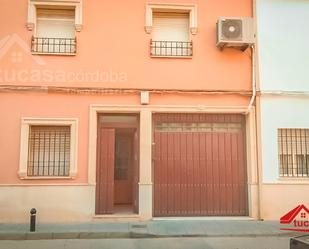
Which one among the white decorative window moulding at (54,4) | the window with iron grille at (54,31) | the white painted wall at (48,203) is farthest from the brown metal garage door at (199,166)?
the white decorative window moulding at (54,4)

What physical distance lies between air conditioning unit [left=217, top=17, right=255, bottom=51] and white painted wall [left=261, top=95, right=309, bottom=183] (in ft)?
5.31

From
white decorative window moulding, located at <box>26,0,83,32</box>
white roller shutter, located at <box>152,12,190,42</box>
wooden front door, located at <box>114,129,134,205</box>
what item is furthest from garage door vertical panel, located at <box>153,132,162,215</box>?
white decorative window moulding, located at <box>26,0,83,32</box>

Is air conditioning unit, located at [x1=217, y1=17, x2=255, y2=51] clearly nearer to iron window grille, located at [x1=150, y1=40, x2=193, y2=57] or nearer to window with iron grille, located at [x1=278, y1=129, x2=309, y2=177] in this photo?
iron window grille, located at [x1=150, y1=40, x2=193, y2=57]

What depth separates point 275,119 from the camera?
9469 mm

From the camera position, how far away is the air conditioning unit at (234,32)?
30.2ft

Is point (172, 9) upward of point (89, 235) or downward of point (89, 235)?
upward

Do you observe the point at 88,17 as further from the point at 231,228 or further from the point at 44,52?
the point at 231,228

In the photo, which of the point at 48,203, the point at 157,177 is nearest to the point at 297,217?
the point at 157,177

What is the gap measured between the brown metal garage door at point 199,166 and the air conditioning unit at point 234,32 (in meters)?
1.98

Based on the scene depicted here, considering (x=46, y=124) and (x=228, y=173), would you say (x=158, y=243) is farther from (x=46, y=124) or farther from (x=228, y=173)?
(x=46, y=124)

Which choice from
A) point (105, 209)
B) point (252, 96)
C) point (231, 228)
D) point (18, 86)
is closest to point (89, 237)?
point (105, 209)

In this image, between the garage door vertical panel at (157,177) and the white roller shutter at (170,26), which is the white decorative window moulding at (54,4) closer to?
the white roller shutter at (170,26)

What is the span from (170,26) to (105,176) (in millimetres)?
4516

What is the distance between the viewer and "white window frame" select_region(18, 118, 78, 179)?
29.0 feet
